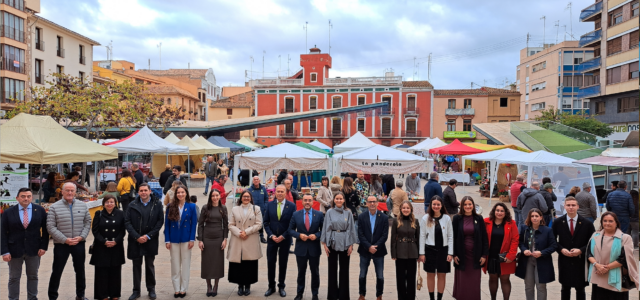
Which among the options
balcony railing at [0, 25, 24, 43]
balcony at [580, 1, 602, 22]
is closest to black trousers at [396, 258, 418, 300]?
balcony at [580, 1, 602, 22]

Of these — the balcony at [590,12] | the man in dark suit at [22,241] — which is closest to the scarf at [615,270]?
the man in dark suit at [22,241]

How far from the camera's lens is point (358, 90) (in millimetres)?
45688

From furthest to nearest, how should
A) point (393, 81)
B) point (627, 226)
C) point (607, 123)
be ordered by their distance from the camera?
point (393, 81) < point (607, 123) < point (627, 226)

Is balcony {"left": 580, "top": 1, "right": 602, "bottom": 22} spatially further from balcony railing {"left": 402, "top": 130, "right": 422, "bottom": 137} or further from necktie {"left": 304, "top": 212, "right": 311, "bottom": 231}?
necktie {"left": 304, "top": 212, "right": 311, "bottom": 231}

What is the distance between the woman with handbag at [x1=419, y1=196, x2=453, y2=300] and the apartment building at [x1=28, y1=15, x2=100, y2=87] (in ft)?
99.9

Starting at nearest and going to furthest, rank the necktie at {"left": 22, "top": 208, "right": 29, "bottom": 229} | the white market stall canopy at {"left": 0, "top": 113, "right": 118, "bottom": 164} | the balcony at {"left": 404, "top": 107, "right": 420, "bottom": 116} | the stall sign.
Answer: the necktie at {"left": 22, "top": 208, "right": 29, "bottom": 229}, the white market stall canopy at {"left": 0, "top": 113, "right": 118, "bottom": 164}, the stall sign, the balcony at {"left": 404, "top": 107, "right": 420, "bottom": 116}

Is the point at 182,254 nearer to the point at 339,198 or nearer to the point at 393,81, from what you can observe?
the point at 339,198

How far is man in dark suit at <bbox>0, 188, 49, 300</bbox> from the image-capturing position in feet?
16.9

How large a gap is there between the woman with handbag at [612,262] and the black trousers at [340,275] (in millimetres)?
2624

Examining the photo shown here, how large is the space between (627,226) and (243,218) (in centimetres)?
692

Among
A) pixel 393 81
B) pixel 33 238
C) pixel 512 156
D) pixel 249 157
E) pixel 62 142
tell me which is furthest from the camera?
pixel 393 81

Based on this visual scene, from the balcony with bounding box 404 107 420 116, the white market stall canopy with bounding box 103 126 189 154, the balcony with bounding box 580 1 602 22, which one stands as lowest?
the white market stall canopy with bounding box 103 126 189 154

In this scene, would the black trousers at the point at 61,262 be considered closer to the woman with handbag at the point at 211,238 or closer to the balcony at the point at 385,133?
the woman with handbag at the point at 211,238

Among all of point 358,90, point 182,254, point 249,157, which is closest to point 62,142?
point 249,157
